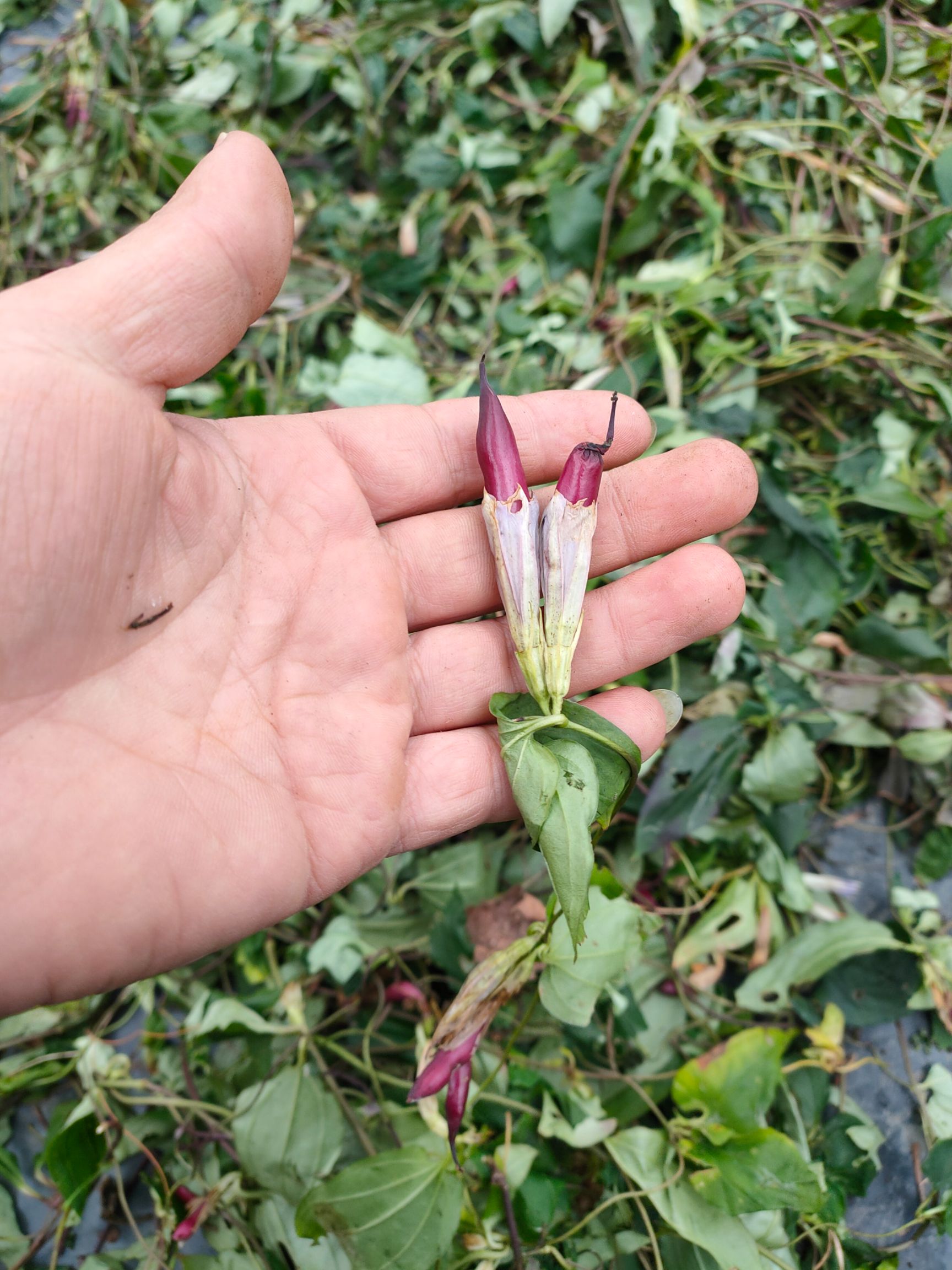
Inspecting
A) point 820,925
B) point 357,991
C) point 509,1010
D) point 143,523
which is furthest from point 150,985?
point 820,925

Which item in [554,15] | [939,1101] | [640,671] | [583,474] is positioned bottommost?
[939,1101]

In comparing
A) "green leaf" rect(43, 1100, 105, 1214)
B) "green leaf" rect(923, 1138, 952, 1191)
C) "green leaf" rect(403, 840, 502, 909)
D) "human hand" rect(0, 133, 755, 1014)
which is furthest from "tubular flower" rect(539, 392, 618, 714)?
"green leaf" rect(43, 1100, 105, 1214)

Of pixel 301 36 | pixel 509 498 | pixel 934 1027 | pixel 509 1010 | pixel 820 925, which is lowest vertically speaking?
pixel 934 1027

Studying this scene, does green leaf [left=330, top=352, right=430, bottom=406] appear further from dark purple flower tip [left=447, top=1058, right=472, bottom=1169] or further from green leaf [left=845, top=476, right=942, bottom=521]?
dark purple flower tip [left=447, top=1058, right=472, bottom=1169]

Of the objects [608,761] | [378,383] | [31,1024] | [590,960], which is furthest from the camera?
[378,383]

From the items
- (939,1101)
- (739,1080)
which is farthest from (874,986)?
(739,1080)

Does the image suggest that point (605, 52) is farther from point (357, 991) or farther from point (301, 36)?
point (357, 991)

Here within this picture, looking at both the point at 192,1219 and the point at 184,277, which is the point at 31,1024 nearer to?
the point at 192,1219
